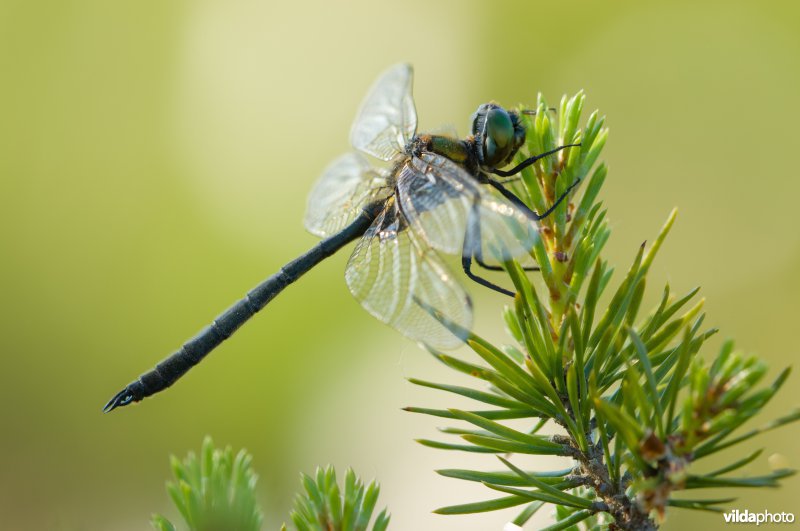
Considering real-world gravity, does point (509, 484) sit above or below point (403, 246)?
below

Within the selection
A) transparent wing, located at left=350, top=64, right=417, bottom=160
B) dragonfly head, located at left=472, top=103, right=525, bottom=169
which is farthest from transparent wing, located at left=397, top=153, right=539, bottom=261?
transparent wing, located at left=350, top=64, right=417, bottom=160

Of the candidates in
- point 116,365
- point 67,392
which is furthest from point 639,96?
point 67,392

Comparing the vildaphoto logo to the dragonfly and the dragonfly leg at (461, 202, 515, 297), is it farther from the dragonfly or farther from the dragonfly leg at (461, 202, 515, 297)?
the dragonfly leg at (461, 202, 515, 297)

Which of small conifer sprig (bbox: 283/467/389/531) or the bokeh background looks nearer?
small conifer sprig (bbox: 283/467/389/531)

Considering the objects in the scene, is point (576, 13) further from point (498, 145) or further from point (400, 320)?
point (400, 320)

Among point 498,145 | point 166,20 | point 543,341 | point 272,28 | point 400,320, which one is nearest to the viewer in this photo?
point 543,341
